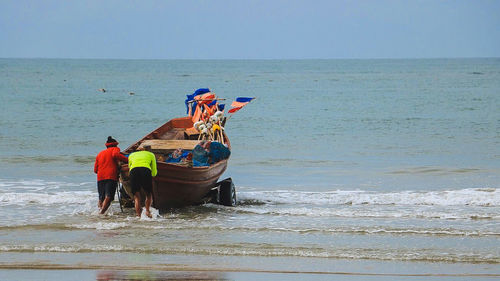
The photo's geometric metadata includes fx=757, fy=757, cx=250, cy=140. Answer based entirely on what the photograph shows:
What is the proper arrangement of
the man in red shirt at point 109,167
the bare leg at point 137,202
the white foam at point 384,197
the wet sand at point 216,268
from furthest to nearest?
the white foam at point 384,197 < the man in red shirt at point 109,167 < the bare leg at point 137,202 < the wet sand at point 216,268

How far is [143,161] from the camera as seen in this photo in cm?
1358

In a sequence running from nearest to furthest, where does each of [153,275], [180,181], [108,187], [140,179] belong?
[153,275], [140,179], [108,187], [180,181]

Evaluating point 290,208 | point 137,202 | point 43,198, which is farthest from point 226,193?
point 43,198

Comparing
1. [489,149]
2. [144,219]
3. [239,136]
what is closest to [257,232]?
[144,219]

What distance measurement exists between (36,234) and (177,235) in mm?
2497

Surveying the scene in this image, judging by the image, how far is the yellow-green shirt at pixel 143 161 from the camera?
13.6 m

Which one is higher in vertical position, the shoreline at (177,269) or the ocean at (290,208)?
the ocean at (290,208)

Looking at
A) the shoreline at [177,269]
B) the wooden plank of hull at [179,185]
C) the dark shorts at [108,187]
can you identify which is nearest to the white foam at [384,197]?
the wooden plank of hull at [179,185]

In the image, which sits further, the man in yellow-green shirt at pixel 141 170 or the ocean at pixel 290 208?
the man in yellow-green shirt at pixel 141 170

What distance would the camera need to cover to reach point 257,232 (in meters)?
13.1

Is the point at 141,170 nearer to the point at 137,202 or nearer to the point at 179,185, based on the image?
the point at 137,202

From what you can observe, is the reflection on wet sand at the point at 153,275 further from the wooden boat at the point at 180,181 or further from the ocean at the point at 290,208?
the wooden boat at the point at 180,181

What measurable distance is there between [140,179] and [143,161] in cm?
36

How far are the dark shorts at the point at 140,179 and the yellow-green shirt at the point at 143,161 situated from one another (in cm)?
7
